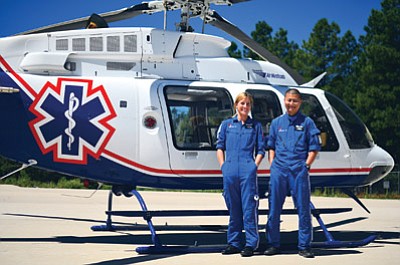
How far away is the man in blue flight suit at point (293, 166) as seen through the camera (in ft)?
22.6

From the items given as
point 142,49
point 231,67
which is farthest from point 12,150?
point 231,67

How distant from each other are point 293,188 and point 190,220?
6076 millimetres

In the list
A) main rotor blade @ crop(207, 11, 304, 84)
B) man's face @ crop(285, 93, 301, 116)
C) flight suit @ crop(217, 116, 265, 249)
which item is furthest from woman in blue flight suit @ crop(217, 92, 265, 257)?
main rotor blade @ crop(207, 11, 304, 84)

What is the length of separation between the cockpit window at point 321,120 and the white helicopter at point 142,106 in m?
0.02

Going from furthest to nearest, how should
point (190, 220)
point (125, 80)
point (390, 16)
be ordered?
point (390, 16) < point (190, 220) < point (125, 80)

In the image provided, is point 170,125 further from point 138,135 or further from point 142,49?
point 142,49

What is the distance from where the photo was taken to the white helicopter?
Answer: 25.3ft

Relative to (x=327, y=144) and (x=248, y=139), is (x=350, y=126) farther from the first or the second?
(x=248, y=139)

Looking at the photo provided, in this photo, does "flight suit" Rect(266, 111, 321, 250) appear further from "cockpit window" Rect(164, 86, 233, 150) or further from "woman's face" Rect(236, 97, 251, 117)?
"cockpit window" Rect(164, 86, 233, 150)

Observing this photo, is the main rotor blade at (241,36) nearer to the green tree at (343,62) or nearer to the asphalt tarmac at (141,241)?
the asphalt tarmac at (141,241)

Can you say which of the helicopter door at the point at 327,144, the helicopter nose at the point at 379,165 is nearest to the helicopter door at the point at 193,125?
the helicopter door at the point at 327,144

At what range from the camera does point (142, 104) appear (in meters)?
8.00

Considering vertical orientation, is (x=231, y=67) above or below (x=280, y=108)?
above

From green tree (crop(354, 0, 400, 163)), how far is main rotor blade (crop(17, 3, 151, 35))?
22967 mm
